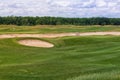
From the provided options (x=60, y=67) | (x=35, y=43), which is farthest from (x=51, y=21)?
(x=60, y=67)

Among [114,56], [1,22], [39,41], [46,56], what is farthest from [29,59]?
[1,22]

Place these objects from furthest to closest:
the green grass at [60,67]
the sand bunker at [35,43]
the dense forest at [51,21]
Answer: the dense forest at [51,21]
the sand bunker at [35,43]
the green grass at [60,67]

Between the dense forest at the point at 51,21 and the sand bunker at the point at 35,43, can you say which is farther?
the dense forest at the point at 51,21

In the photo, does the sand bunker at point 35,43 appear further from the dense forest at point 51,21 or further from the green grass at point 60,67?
Answer: the dense forest at point 51,21

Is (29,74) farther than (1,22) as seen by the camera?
No

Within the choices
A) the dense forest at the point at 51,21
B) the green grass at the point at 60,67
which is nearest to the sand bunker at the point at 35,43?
the green grass at the point at 60,67

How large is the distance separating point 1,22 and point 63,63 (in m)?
126

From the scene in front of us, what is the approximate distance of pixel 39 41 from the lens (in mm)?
48906

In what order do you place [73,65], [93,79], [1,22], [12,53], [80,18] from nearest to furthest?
1. [93,79]
2. [73,65]
3. [12,53]
4. [1,22]
5. [80,18]

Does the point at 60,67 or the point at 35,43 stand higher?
the point at 60,67

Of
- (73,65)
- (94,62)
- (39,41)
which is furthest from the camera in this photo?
(39,41)

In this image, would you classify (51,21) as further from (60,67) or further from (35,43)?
(60,67)

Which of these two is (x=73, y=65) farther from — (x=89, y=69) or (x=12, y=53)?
(x=12, y=53)

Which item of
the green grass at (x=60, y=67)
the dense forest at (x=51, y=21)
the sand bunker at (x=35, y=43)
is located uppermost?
the green grass at (x=60, y=67)
